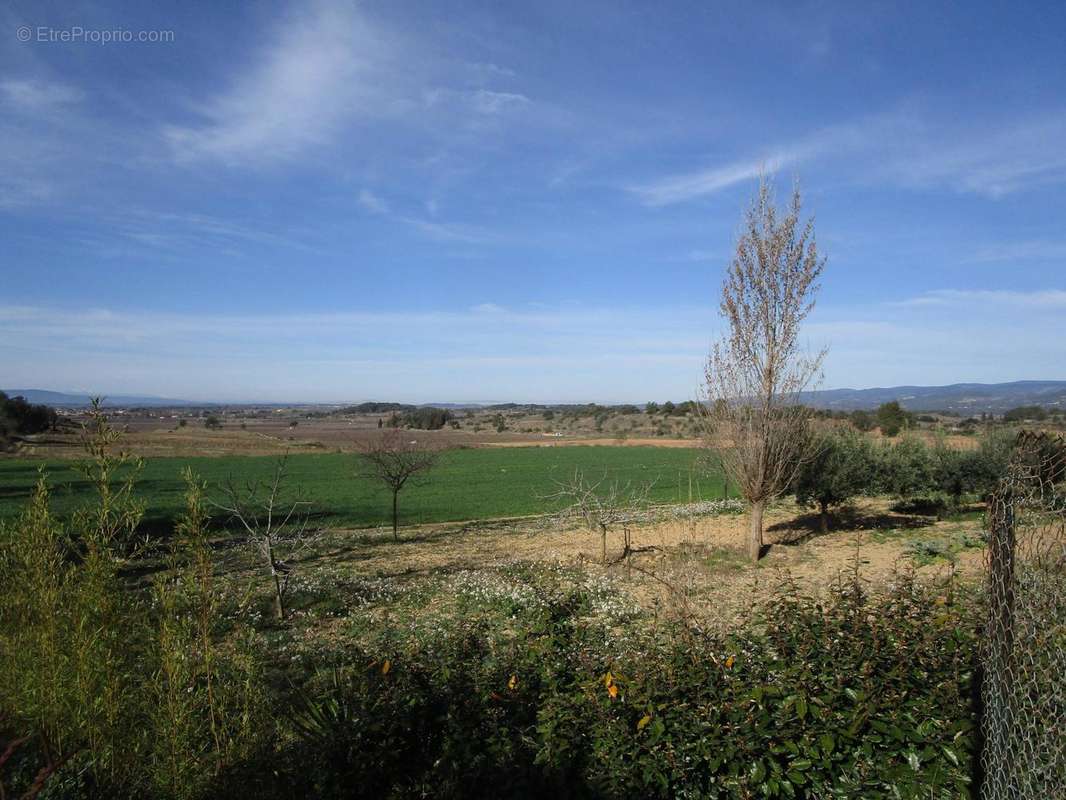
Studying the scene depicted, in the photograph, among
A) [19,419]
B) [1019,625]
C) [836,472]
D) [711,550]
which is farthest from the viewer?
[19,419]

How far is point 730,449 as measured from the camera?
13273 mm

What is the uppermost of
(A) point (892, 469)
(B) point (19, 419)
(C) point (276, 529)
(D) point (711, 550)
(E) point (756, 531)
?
(B) point (19, 419)

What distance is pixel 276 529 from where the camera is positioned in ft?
37.0

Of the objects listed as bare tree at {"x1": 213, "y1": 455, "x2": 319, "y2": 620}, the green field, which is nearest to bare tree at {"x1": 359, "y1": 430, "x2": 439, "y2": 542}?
bare tree at {"x1": 213, "y1": 455, "x2": 319, "y2": 620}

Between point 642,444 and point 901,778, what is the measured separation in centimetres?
6225

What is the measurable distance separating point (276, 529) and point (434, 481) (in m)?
26.7

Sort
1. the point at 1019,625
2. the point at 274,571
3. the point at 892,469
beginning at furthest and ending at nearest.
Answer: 1. the point at 892,469
2. the point at 274,571
3. the point at 1019,625

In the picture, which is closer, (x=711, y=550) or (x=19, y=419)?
(x=711, y=550)

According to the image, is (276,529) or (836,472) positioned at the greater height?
(836,472)

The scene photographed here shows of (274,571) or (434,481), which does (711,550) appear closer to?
(274,571)

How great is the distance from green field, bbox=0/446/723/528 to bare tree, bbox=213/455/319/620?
1.66m

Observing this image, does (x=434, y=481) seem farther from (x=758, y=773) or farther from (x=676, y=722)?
(x=758, y=773)

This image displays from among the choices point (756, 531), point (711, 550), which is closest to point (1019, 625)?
point (756, 531)

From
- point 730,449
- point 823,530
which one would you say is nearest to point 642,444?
point 823,530
